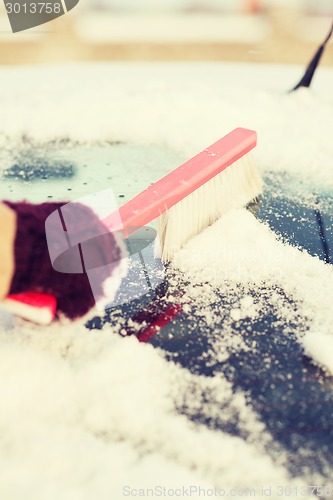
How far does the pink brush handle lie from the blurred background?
1.03 metres

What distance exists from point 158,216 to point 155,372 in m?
0.28

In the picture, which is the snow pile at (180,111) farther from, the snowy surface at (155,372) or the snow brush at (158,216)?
the snow brush at (158,216)

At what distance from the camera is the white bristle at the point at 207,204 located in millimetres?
954

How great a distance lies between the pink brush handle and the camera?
2.76 ft

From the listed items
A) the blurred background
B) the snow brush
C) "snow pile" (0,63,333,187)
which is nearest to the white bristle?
the snow brush

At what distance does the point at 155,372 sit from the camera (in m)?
0.76

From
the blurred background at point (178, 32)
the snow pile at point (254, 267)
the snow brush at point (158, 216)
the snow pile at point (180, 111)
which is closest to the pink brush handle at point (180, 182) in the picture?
the snow brush at point (158, 216)

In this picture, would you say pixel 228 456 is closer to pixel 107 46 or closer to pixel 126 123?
pixel 126 123

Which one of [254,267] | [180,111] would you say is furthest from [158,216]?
[180,111]

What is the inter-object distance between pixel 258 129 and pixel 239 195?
1.21 feet

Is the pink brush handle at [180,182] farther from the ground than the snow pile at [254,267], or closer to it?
farther from the ground

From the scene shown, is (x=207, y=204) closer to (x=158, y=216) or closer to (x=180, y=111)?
(x=158, y=216)

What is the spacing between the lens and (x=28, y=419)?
2.29ft

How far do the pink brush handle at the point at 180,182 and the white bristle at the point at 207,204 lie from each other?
0.03 m
